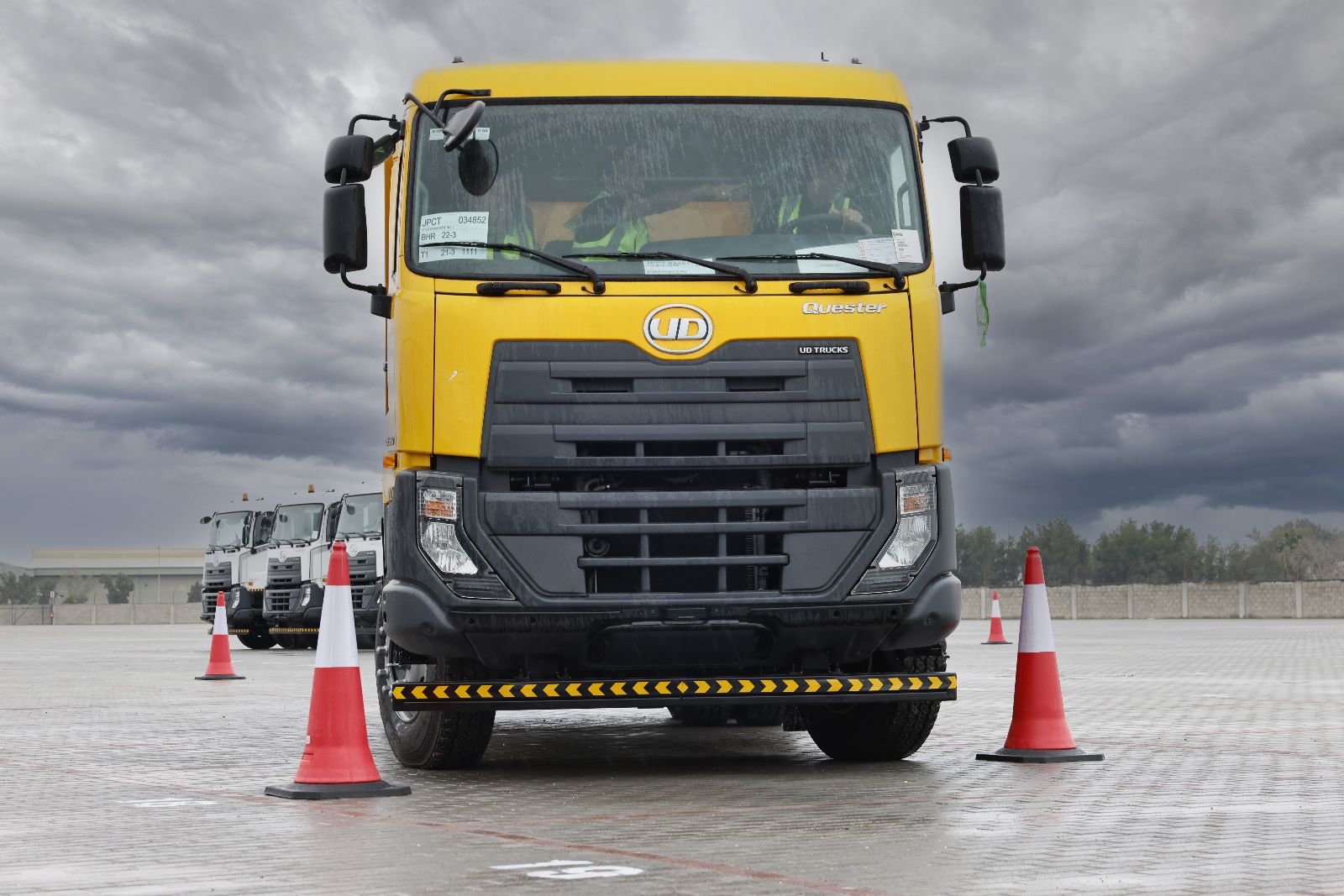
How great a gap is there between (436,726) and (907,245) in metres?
3.16

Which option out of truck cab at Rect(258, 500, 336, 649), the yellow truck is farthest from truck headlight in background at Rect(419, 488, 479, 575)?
truck cab at Rect(258, 500, 336, 649)

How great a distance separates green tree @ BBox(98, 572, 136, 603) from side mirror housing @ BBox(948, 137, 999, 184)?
117 m

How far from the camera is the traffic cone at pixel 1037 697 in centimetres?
842

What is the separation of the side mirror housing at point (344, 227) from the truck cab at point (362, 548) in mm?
18268

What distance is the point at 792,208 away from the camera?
8.01 m

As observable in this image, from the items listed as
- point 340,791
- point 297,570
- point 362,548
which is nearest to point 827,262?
point 340,791

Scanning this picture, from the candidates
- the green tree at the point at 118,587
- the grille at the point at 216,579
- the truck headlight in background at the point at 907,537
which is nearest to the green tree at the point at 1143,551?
the green tree at the point at 118,587

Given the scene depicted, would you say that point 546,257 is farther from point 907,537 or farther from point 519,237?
point 907,537

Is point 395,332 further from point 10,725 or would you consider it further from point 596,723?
point 10,725

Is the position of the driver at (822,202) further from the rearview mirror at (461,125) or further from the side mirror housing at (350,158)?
the side mirror housing at (350,158)

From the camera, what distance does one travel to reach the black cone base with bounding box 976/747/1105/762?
838 cm

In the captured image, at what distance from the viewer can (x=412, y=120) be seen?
8055mm

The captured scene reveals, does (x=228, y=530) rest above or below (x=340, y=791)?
above

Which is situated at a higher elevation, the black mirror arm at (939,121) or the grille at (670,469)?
the black mirror arm at (939,121)
